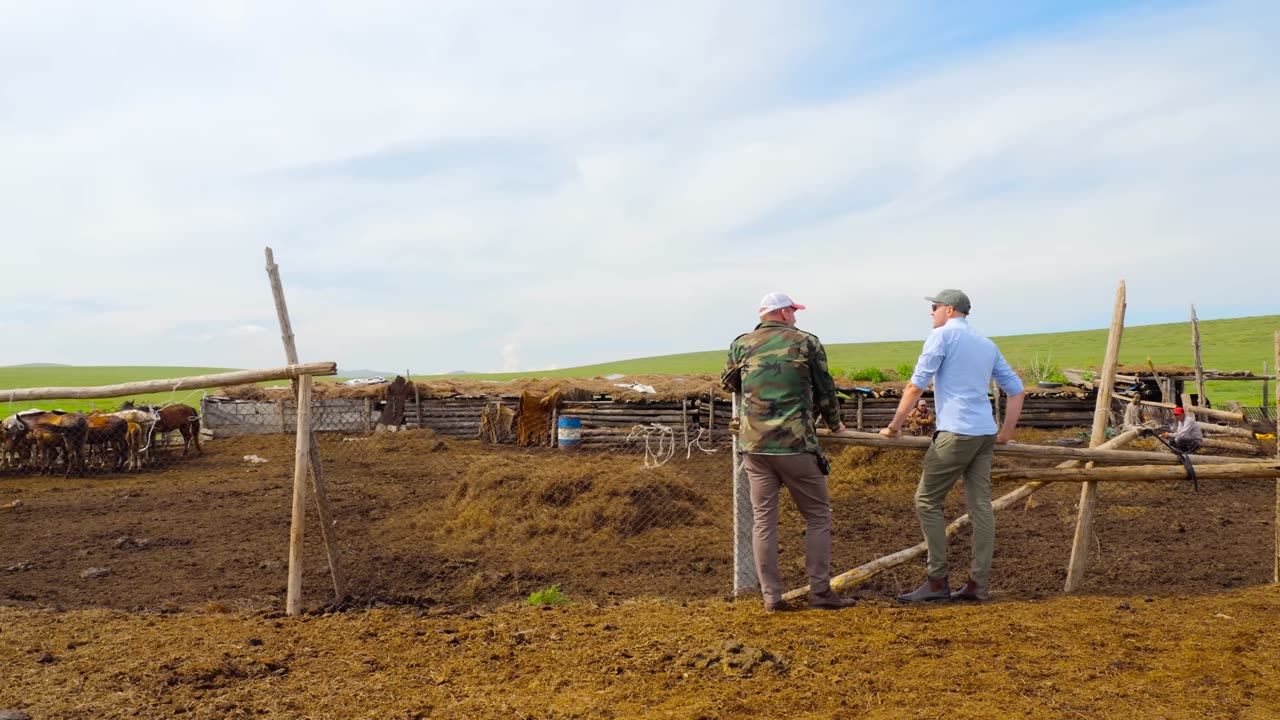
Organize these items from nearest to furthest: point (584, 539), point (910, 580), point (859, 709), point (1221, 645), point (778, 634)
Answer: point (859, 709), point (1221, 645), point (778, 634), point (910, 580), point (584, 539)

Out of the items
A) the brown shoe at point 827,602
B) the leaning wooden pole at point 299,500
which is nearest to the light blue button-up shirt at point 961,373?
the brown shoe at point 827,602

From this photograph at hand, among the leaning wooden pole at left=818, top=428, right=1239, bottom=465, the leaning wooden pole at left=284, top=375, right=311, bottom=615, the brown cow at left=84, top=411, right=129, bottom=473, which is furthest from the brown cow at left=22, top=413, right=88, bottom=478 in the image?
the leaning wooden pole at left=818, top=428, right=1239, bottom=465

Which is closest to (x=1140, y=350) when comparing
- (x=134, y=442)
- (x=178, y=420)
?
(x=178, y=420)

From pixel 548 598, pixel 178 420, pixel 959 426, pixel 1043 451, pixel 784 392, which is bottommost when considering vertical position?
pixel 548 598

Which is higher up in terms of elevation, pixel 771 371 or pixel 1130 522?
pixel 771 371

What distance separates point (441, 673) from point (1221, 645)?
12.6 ft

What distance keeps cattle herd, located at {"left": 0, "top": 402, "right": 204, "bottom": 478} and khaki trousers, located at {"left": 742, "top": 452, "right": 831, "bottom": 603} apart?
1578cm

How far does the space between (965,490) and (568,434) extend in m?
16.3

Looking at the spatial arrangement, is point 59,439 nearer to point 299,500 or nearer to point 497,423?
point 497,423

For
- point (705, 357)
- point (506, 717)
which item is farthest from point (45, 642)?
point (705, 357)

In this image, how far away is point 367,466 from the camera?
56.1 feet

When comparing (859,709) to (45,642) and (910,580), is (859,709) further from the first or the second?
(45,642)

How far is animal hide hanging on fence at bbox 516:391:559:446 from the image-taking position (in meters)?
22.2

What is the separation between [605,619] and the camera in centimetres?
508
